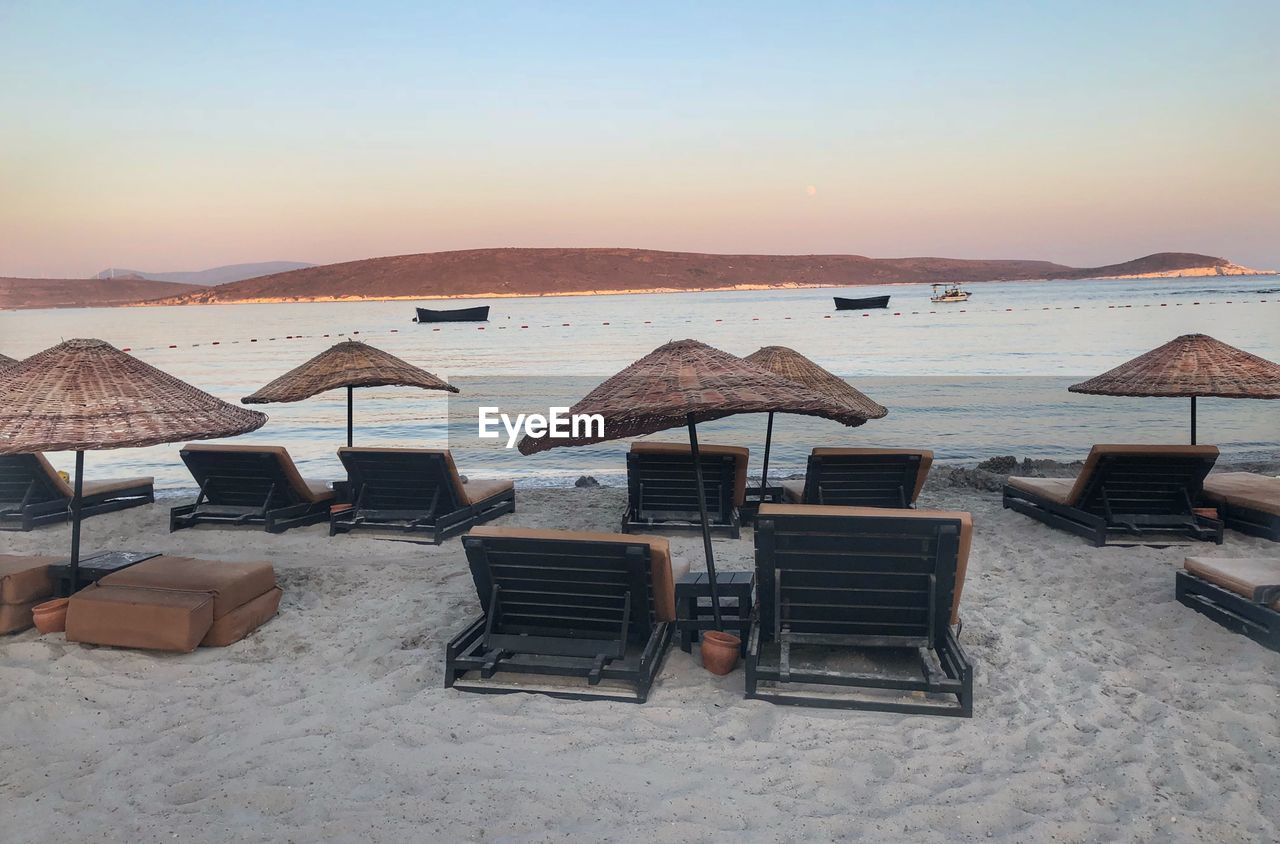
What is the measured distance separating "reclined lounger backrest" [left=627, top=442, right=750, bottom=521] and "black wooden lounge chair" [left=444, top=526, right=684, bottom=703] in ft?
Result: 10.8

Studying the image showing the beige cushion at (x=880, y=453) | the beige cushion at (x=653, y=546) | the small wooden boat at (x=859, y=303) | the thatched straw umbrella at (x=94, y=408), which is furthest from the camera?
the small wooden boat at (x=859, y=303)

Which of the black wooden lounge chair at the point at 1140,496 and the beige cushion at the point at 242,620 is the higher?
the black wooden lounge chair at the point at 1140,496

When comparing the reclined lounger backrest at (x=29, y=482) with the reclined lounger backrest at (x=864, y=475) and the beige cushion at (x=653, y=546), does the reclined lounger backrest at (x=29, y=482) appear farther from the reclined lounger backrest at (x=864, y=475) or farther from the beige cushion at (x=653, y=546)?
the reclined lounger backrest at (x=864, y=475)

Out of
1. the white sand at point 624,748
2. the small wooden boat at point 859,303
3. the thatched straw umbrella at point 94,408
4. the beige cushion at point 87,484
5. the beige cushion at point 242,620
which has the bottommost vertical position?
the white sand at point 624,748

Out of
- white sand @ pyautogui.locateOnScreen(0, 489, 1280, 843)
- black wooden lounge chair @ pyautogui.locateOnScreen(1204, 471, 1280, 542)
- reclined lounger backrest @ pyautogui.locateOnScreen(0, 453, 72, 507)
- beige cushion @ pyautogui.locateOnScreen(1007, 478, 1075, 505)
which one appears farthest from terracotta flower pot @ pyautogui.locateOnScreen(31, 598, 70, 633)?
black wooden lounge chair @ pyautogui.locateOnScreen(1204, 471, 1280, 542)

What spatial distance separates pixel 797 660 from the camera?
4.62 meters

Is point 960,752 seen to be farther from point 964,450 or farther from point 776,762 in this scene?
point 964,450

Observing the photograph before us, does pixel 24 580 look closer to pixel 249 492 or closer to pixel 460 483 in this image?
pixel 249 492

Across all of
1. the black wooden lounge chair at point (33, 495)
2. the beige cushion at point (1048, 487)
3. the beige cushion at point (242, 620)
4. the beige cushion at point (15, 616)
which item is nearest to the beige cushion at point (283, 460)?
the black wooden lounge chair at point (33, 495)

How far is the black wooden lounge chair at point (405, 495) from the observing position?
756 centimetres

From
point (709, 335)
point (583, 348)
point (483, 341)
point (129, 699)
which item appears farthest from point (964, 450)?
point (483, 341)

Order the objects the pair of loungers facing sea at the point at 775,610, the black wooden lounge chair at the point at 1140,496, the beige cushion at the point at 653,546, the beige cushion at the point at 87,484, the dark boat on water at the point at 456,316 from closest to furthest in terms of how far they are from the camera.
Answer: the pair of loungers facing sea at the point at 775,610 < the beige cushion at the point at 653,546 < the black wooden lounge chair at the point at 1140,496 < the beige cushion at the point at 87,484 < the dark boat on water at the point at 456,316

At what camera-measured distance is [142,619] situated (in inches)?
189

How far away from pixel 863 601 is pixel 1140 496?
430 cm
